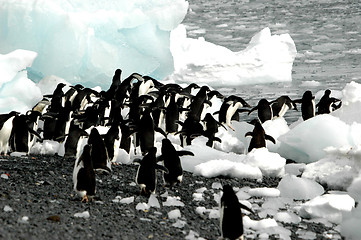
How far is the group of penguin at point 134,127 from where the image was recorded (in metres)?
4.64

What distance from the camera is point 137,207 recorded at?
14.7 ft

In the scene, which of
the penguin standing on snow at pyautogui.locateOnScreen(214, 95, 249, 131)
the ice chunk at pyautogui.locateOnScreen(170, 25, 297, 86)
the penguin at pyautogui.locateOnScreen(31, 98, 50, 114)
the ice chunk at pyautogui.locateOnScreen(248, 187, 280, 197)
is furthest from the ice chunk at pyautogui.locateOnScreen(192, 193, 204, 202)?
the ice chunk at pyautogui.locateOnScreen(170, 25, 297, 86)

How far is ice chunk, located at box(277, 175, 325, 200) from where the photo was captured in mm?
5391

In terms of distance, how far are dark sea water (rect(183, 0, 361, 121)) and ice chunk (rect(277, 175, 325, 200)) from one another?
515 cm

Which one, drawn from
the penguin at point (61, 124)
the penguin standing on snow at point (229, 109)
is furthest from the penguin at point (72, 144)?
the penguin standing on snow at point (229, 109)

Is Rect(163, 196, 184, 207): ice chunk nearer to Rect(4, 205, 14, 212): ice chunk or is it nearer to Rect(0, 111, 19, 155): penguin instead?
Rect(4, 205, 14, 212): ice chunk

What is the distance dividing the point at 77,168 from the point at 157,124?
137 inches

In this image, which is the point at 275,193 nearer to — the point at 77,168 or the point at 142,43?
the point at 77,168

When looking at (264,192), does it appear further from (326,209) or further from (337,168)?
(337,168)

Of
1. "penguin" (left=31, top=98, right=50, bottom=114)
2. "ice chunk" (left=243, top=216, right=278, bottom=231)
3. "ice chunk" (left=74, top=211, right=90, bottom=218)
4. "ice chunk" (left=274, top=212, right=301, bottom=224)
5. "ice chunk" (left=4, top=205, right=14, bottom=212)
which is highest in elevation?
"penguin" (left=31, top=98, right=50, bottom=114)

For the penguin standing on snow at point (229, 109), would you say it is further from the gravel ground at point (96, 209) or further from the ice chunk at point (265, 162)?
the gravel ground at point (96, 209)

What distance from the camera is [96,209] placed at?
14.2ft

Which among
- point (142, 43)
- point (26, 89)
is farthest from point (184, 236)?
point (142, 43)

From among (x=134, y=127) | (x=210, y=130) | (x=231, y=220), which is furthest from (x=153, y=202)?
(x=210, y=130)
